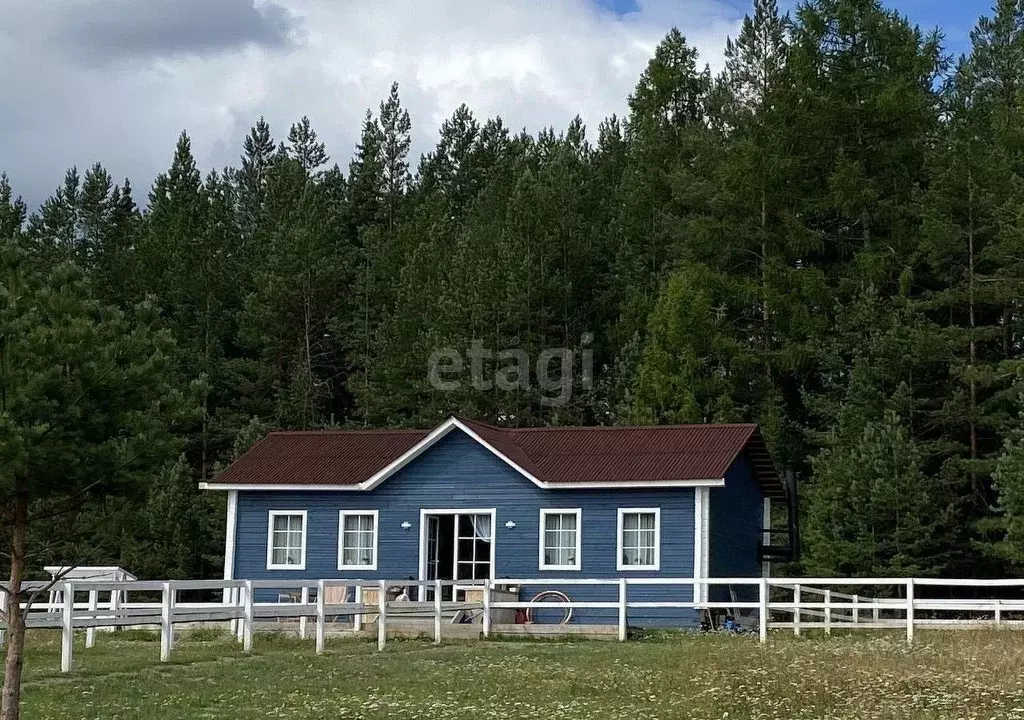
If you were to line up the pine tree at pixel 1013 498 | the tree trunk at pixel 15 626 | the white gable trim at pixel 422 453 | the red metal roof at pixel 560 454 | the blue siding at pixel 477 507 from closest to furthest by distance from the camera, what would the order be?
the tree trunk at pixel 15 626 < the white gable trim at pixel 422 453 < the blue siding at pixel 477 507 < the red metal roof at pixel 560 454 < the pine tree at pixel 1013 498

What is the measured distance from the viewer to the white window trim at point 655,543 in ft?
94.5

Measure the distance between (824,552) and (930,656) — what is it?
61.0ft

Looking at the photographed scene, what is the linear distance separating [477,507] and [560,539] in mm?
1863

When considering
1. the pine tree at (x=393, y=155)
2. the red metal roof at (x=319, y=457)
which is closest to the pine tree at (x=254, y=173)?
the pine tree at (x=393, y=155)

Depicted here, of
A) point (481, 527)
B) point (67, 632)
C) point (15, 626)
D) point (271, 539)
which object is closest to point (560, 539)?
point (481, 527)

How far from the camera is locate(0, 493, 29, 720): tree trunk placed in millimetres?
13164

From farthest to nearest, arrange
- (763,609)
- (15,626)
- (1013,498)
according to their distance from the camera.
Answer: (1013,498) → (763,609) → (15,626)

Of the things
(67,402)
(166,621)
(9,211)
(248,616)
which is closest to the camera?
(67,402)

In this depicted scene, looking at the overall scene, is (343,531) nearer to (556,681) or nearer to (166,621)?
(166,621)

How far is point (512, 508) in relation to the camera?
3005 cm

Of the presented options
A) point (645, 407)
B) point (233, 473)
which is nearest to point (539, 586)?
point (233, 473)

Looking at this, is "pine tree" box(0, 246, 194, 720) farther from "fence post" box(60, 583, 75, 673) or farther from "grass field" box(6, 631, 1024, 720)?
"fence post" box(60, 583, 75, 673)

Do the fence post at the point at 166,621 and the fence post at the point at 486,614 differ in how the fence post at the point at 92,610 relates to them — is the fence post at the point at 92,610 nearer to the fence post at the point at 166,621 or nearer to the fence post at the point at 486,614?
the fence post at the point at 166,621

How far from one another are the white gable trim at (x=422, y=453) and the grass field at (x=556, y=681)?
656 centimetres
